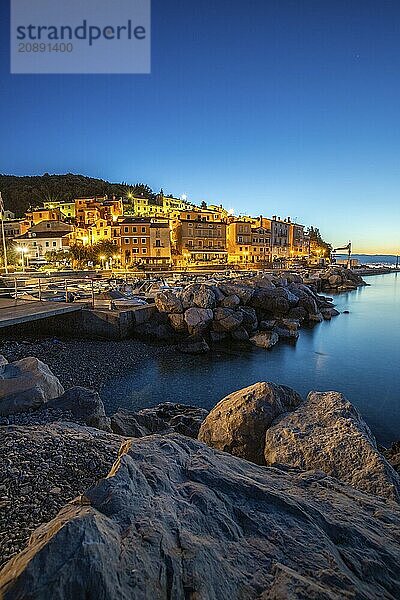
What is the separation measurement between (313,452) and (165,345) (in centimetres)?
1364

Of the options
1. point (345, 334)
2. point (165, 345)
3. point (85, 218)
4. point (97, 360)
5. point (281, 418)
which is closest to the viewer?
point (281, 418)

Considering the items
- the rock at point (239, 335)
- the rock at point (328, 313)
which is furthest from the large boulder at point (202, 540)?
the rock at point (328, 313)

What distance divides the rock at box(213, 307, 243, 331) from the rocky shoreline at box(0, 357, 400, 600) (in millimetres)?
14047

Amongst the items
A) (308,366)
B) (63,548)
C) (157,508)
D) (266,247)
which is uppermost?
(266,247)

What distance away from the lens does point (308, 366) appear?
53.1 ft

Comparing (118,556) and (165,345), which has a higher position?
(118,556)

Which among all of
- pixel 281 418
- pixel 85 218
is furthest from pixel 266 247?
pixel 281 418

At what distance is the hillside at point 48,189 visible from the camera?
305ft

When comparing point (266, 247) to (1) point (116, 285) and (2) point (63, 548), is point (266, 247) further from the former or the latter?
(2) point (63, 548)

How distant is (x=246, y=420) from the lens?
5.22 m

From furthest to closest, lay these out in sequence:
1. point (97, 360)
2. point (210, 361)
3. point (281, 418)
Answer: point (210, 361)
point (97, 360)
point (281, 418)

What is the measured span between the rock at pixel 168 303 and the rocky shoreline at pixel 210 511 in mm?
14439

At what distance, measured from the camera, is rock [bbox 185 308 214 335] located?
62.0 feet

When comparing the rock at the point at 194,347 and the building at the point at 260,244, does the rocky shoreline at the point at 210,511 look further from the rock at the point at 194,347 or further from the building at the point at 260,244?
the building at the point at 260,244
